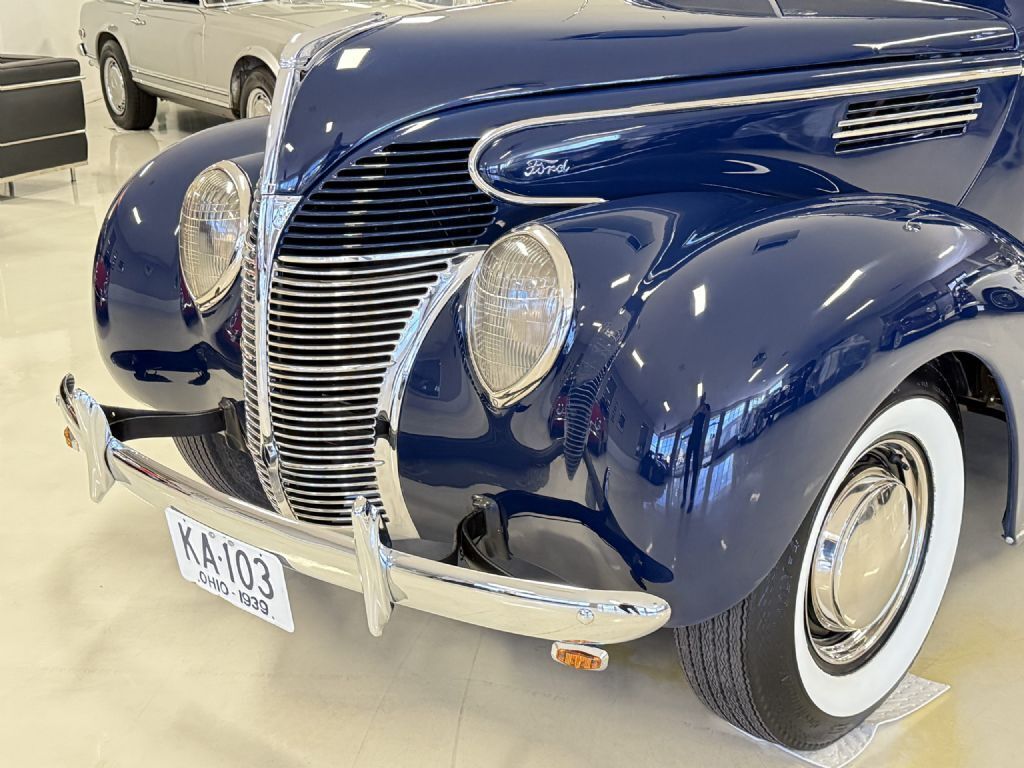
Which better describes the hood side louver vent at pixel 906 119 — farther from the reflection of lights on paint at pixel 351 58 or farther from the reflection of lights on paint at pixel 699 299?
the reflection of lights on paint at pixel 351 58

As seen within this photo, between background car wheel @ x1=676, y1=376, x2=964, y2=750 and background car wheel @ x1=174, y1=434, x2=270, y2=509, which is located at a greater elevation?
background car wheel @ x1=676, y1=376, x2=964, y2=750

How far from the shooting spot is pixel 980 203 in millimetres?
2723

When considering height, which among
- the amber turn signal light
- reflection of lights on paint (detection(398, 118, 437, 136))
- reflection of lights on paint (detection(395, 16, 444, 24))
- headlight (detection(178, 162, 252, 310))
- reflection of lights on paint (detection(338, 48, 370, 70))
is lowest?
the amber turn signal light

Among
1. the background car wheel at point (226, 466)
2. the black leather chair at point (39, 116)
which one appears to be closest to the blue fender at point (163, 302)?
the background car wheel at point (226, 466)

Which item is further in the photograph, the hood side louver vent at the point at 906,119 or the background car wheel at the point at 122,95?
the background car wheel at the point at 122,95

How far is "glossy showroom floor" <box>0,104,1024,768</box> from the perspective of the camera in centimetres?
207

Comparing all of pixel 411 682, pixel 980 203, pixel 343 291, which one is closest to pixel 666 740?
pixel 411 682

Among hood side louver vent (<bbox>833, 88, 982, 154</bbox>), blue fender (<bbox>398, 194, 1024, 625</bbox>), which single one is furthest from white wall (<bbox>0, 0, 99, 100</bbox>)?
blue fender (<bbox>398, 194, 1024, 625</bbox>)

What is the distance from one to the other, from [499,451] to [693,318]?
398 millimetres

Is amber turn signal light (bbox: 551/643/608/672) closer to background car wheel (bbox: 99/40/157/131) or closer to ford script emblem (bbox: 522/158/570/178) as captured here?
ford script emblem (bbox: 522/158/570/178)

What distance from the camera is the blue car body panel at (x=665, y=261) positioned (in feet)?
5.32

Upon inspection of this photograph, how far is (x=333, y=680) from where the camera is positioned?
7.46 ft

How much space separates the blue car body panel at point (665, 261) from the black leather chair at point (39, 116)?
414cm

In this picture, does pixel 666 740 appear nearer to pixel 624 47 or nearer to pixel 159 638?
pixel 159 638
